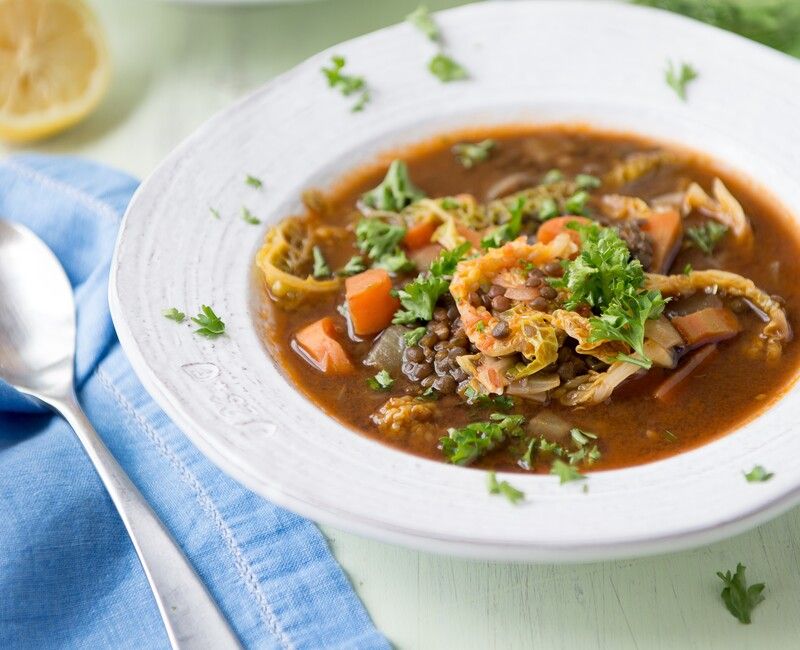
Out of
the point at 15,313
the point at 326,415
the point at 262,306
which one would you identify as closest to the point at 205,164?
the point at 262,306

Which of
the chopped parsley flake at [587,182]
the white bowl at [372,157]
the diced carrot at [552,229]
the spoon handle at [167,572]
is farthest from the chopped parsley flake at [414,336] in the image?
the chopped parsley flake at [587,182]

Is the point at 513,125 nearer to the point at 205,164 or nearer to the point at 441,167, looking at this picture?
the point at 441,167

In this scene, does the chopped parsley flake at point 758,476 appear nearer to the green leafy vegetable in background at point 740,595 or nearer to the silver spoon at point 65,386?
the green leafy vegetable in background at point 740,595

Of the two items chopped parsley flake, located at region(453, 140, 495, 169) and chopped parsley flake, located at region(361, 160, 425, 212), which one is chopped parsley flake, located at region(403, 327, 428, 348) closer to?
chopped parsley flake, located at region(361, 160, 425, 212)

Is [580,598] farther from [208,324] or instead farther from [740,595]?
[208,324]

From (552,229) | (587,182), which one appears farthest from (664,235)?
(587,182)

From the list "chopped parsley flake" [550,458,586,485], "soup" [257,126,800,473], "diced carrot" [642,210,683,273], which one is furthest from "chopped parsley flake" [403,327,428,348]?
"diced carrot" [642,210,683,273]
